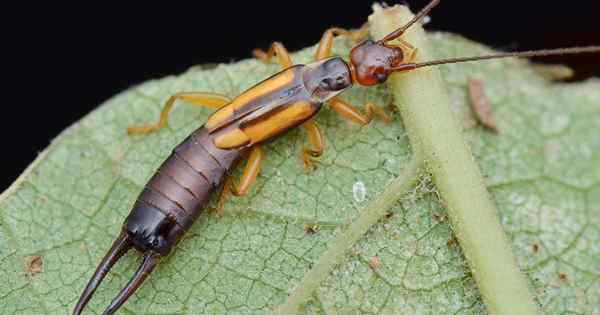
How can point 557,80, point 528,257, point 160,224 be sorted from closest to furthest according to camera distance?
point 160,224 → point 528,257 → point 557,80

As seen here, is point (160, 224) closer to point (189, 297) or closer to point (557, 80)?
point (189, 297)

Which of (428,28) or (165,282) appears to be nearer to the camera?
(165,282)

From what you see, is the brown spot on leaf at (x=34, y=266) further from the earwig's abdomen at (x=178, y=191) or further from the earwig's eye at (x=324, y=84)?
the earwig's eye at (x=324, y=84)

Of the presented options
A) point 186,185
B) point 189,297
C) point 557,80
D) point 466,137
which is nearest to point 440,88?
point 466,137

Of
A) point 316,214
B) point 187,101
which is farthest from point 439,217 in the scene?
point 187,101

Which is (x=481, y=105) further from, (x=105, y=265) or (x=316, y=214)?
(x=105, y=265)
